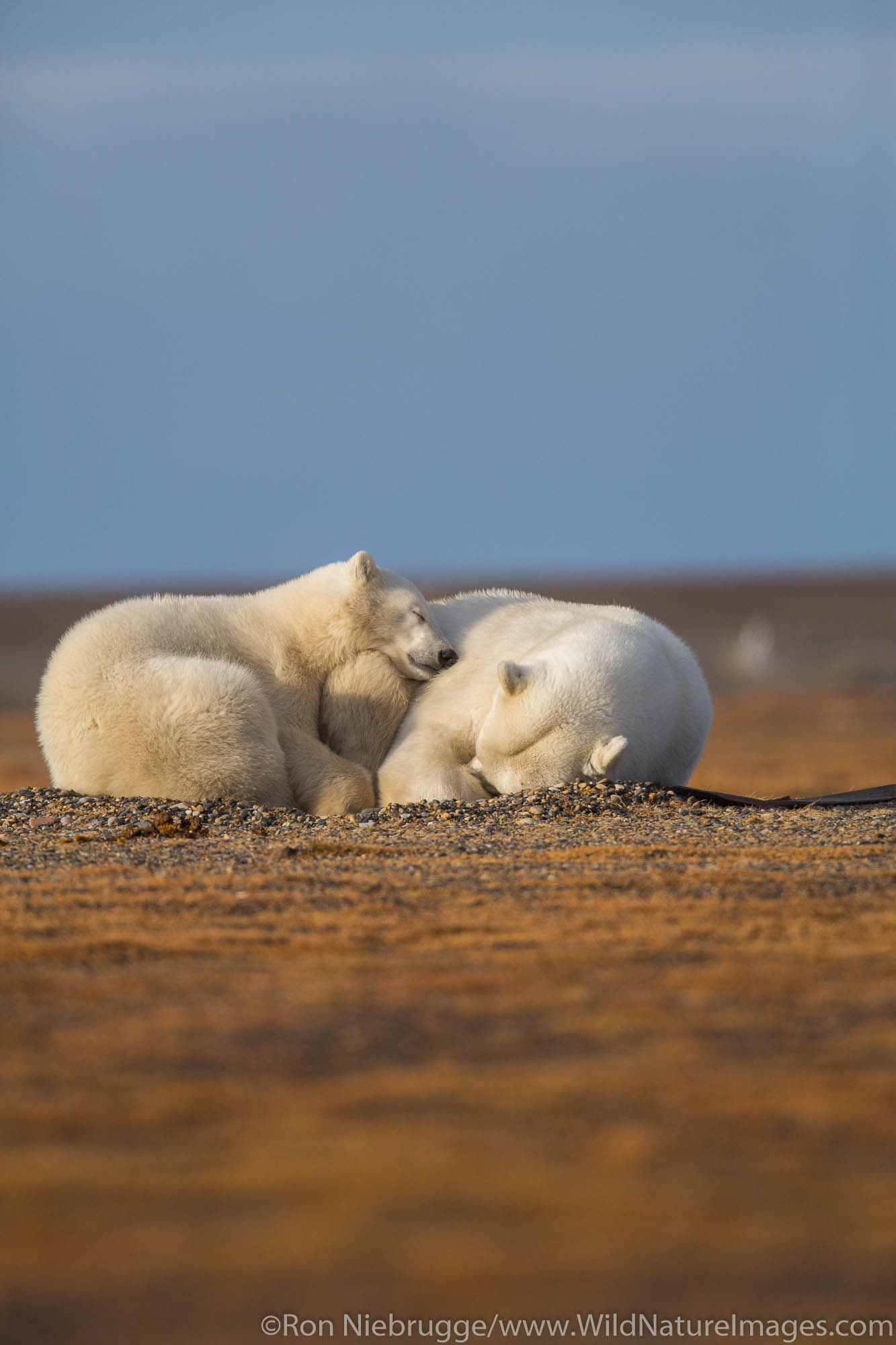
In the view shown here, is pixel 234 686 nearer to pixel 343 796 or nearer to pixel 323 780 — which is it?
pixel 323 780

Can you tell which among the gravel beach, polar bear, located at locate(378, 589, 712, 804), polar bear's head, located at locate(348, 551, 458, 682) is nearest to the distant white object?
polar bear, located at locate(378, 589, 712, 804)

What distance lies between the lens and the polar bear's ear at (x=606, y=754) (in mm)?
6719

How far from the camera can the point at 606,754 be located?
6.77m

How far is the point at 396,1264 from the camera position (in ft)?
7.40

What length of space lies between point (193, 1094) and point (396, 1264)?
0.82m

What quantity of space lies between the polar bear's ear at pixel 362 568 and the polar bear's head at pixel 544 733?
1213mm

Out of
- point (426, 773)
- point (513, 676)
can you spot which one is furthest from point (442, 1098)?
point (426, 773)

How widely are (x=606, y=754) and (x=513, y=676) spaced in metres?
0.60

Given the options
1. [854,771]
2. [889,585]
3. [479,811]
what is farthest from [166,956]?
[889,585]

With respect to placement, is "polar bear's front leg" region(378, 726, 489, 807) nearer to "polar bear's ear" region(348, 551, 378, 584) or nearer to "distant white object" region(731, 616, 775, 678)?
"polar bear's ear" region(348, 551, 378, 584)

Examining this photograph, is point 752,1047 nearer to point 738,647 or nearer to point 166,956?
point 166,956

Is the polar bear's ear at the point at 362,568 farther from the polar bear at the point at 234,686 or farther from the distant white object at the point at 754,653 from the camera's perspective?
the distant white object at the point at 754,653

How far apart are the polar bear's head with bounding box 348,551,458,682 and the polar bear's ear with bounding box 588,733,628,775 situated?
118 cm

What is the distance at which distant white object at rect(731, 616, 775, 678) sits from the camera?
36.0 meters
